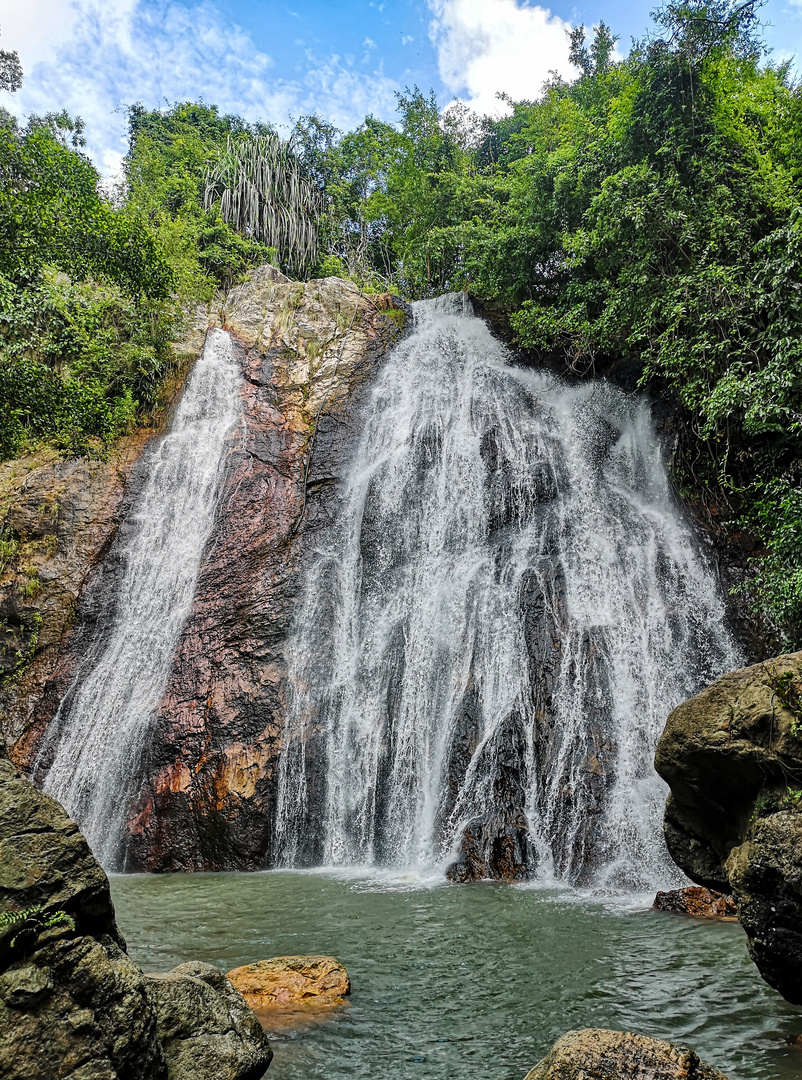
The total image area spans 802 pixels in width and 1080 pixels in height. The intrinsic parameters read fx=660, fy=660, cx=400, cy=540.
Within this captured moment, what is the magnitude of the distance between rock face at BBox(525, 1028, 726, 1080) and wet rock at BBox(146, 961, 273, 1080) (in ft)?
4.29

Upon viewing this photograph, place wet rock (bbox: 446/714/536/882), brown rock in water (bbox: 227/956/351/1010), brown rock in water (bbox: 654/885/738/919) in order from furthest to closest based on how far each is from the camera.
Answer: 1. wet rock (bbox: 446/714/536/882)
2. brown rock in water (bbox: 654/885/738/919)
3. brown rock in water (bbox: 227/956/351/1010)

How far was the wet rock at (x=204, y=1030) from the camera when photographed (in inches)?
113

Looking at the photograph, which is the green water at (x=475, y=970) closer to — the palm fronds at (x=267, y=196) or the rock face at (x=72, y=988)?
the rock face at (x=72, y=988)

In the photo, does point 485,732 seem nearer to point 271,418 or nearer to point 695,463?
point 695,463

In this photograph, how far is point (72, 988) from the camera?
97.0 inches

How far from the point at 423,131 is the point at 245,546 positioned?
18798mm

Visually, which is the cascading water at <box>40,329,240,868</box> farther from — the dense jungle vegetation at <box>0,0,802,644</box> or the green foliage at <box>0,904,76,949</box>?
the green foliage at <box>0,904,76,949</box>

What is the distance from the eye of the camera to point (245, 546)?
12898 mm

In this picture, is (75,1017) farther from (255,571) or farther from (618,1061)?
(255,571)

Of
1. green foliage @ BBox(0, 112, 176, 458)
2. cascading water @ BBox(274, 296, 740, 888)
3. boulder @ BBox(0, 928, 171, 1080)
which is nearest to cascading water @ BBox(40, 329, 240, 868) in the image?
cascading water @ BBox(274, 296, 740, 888)

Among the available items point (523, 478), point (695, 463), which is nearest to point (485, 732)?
point (523, 478)

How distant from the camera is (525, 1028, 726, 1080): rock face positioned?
8.61 feet

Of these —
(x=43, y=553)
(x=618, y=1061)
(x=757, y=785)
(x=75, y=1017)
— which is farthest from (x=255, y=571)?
(x=618, y=1061)

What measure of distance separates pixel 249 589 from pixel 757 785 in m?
9.69
